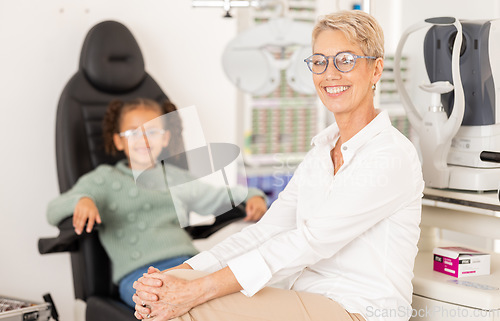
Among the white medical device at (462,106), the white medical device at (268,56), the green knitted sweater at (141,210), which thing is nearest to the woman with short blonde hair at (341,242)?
the white medical device at (462,106)

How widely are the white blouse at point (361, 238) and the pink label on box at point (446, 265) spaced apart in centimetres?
22

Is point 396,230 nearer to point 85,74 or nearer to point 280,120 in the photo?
point 85,74

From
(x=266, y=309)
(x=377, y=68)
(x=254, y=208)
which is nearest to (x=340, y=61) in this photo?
(x=377, y=68)

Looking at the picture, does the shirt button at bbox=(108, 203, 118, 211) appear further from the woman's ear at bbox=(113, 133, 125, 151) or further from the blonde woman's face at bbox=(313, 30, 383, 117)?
the blonde woman's face at bbox=(313, 30, 383, 117)

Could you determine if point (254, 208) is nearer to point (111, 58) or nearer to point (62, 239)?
point (62, 239)

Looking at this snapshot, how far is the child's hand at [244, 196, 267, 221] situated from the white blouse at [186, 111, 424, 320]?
0.69 metres

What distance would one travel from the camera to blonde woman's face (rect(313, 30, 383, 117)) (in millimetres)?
1536

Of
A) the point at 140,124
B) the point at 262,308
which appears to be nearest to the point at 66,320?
the point at 140,124

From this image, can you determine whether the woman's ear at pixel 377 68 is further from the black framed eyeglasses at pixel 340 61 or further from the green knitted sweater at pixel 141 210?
the green knitted sweater at pixel 141 210

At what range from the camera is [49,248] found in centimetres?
214

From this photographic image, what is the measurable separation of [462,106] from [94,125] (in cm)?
134

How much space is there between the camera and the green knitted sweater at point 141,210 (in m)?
2.25

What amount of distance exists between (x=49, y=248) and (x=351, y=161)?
113 cm

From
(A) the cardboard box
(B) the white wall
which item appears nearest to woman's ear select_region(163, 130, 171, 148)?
(B) the white wall
